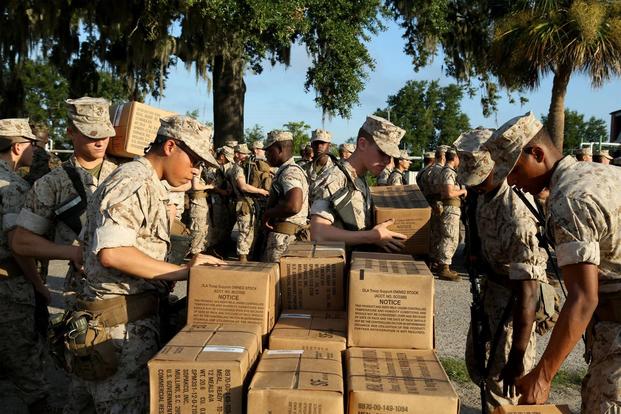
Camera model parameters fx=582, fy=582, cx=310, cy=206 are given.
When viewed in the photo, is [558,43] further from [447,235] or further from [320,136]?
[320,136]

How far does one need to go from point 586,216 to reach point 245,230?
804 centimetres

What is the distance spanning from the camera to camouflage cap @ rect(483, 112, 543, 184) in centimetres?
253

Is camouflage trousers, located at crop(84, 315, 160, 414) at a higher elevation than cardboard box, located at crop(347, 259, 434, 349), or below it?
below

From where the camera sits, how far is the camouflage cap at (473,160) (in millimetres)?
3305

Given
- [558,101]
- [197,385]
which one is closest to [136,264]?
[197,385]

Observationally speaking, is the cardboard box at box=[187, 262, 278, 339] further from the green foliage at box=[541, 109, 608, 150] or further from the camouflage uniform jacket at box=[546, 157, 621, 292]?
the green foliage at box=[541, 109, 608, 150]

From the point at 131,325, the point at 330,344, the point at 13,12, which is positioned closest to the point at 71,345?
the point at 131,325

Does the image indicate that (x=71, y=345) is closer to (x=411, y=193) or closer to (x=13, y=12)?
(x=411, y=193)

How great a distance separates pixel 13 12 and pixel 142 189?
13910 millimetres

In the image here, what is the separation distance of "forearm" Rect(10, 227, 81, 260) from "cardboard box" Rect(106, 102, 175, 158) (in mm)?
787

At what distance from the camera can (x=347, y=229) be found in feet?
12.4

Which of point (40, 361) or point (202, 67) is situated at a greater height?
point (202, 67)

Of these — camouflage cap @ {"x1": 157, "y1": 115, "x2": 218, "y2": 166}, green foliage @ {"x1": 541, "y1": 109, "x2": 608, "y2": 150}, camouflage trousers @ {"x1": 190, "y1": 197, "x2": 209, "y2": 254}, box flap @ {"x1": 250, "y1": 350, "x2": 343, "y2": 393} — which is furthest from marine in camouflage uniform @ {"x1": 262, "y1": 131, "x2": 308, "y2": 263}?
green foliage @ {"x1": 541, "y1": 109, "x2": 608, "y2": 150}

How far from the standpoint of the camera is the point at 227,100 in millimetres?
14484
